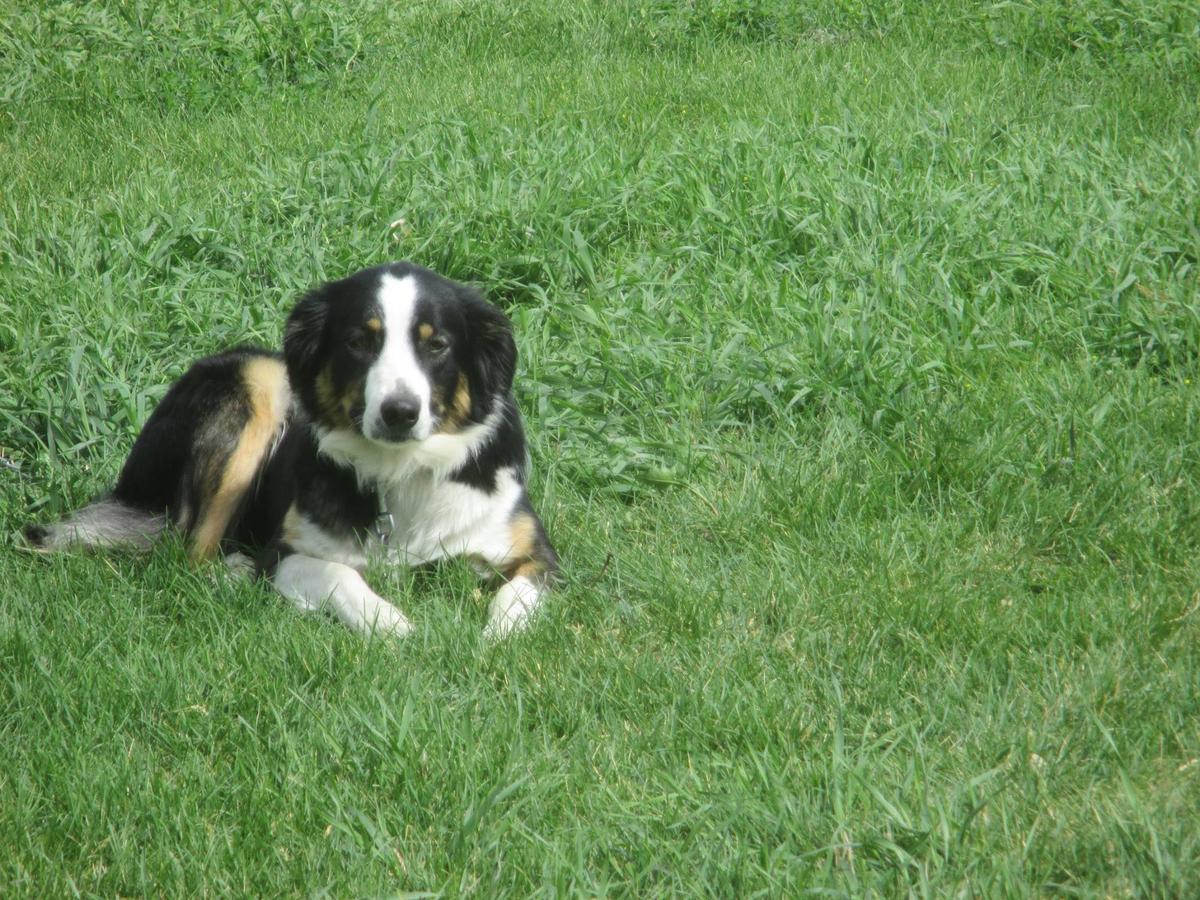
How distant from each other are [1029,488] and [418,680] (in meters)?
1.90

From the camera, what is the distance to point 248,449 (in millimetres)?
4309

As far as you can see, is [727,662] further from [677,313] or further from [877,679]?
[677,313]

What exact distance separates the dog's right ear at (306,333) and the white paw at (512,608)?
2.84 feet

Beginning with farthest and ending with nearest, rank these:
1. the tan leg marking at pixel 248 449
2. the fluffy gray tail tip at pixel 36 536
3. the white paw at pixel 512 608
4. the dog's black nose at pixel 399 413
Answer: the tan leg marking at pixel 248 449, the fluffy gray tail tip at pixel 36 536, the dog's black nose at pixel 399 413, the white paw at pixel 512 608

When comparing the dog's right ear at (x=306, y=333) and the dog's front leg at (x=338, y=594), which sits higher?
the dog's right ear at (x=306, y=333)

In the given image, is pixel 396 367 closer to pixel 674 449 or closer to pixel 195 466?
pixel 195 466

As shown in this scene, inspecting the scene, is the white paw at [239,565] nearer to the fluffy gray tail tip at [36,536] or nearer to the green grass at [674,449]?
the green grass at [674,449]

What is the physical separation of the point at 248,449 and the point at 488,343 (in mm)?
908

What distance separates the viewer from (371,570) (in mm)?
3863

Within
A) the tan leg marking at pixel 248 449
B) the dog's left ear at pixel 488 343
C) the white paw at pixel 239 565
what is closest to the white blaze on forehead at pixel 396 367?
the dog's left ear at pixel 488 343

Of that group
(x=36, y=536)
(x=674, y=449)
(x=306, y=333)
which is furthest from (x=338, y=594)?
(x=674, y=449)

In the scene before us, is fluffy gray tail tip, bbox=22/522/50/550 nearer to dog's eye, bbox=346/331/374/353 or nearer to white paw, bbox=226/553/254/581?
white paw, bbox=226/553/254/581

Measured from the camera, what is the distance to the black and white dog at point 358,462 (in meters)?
3.70

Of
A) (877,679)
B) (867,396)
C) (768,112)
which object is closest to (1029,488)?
(867,396)
